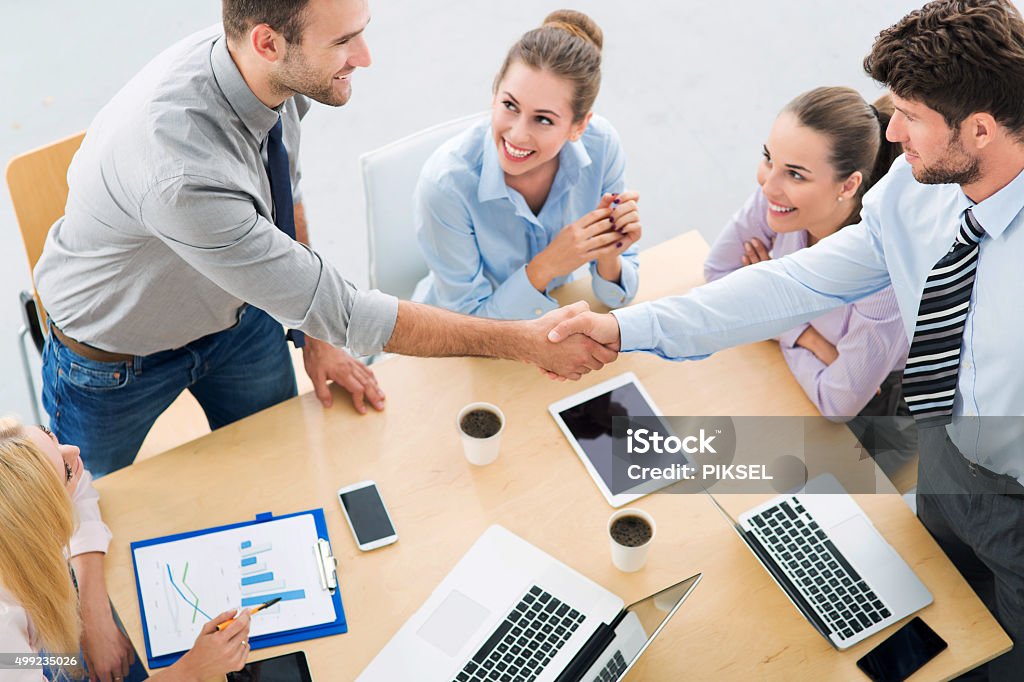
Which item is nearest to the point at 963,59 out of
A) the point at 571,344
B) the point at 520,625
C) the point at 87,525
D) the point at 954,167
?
the point at 954,167

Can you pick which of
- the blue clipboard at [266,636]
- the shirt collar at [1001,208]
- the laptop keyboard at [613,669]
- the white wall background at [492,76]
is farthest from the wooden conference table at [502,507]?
→ the white wall background at [492,76]

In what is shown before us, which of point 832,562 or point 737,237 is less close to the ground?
point 737,237

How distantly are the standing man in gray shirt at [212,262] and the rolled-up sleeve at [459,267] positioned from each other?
0.19 meters

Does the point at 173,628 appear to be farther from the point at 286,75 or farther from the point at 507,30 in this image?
the point at 507,30

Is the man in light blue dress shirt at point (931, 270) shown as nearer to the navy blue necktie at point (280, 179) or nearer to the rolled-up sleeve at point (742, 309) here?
the rolled-up sleeve at point (742, 309)

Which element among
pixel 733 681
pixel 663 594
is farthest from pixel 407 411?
pixel 733 681

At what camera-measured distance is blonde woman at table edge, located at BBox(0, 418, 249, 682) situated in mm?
1709

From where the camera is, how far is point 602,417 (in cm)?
227

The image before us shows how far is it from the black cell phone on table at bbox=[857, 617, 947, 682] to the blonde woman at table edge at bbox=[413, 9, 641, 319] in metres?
0.96

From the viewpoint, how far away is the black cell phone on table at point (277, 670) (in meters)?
1.88

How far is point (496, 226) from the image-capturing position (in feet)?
8.37

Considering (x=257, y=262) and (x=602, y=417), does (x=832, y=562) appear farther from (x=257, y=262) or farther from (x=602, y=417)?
(x=257, y=262)

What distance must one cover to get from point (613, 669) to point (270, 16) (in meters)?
1.29

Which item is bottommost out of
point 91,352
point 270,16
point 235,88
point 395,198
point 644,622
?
point 644,622
